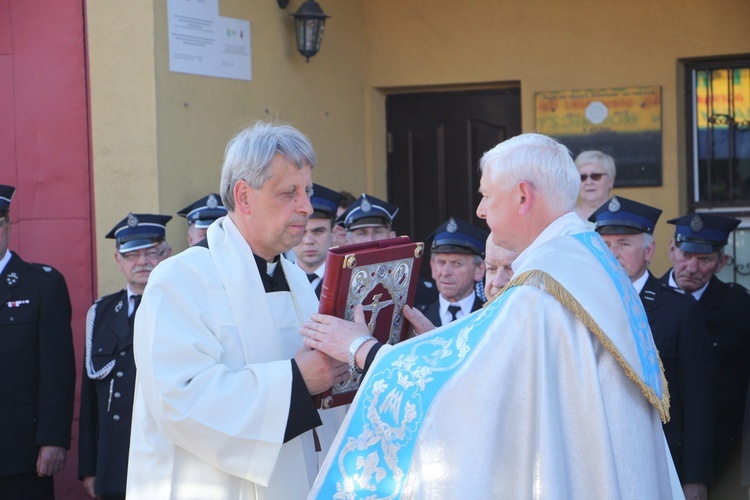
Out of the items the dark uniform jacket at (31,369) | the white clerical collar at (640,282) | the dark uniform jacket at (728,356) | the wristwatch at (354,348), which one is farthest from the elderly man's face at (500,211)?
the dark uniform jacket at (31,369)

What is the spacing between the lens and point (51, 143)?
7.34 meters

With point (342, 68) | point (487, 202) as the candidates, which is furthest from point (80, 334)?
point (487, 202)

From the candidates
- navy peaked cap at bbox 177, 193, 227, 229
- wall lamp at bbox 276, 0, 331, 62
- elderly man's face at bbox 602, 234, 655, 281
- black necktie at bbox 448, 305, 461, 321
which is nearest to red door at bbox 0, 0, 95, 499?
navy peaked cap at bbox 177, 193, 227, 229

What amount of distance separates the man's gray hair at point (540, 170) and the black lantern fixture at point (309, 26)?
508cm

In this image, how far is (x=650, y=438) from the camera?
10.7ft

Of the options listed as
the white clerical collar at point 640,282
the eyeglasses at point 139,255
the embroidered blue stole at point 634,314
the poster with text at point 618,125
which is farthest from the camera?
the poster with text at point 618,125

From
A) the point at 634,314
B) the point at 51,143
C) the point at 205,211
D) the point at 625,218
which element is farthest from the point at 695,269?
the point at 51,143

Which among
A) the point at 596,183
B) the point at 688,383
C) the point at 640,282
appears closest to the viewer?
the point at 688,383

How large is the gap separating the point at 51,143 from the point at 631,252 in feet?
12.6

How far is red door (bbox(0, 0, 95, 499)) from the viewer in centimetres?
728

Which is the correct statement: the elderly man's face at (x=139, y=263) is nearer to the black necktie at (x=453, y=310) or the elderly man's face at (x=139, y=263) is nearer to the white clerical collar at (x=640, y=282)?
the black necktie at (x=453, y=310)

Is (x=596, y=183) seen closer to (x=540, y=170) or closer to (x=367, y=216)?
(x=367, y=216)

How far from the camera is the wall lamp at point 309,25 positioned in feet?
26.8

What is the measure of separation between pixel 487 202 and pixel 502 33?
5854 mm
